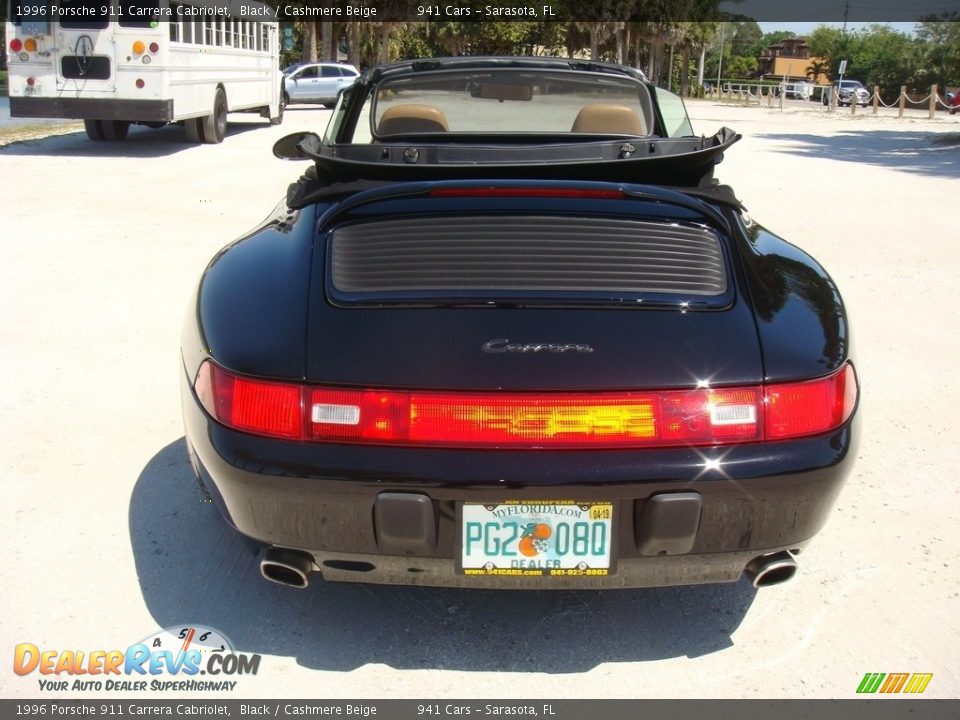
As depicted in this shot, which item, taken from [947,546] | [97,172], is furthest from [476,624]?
[97,172]

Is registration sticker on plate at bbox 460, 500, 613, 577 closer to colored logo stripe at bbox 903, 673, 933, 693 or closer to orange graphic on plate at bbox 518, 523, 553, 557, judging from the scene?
orange graphic on plate at bbox 518, 523, 553, 557

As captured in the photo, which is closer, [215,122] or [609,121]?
[609,121]

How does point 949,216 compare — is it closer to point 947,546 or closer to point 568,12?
point 947,546

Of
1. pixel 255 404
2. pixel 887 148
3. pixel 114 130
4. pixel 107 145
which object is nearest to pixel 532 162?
pixel 255 404

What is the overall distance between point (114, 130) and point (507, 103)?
46.5ft

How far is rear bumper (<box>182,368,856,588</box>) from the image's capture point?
2.29 meters

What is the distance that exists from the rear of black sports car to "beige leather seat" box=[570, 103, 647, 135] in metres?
1.64

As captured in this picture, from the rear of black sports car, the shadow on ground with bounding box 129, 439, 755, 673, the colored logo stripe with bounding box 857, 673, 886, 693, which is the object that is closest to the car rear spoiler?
the rear of black sports car

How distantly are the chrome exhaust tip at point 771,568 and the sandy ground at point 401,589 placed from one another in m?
0.28

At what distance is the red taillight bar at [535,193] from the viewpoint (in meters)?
2.90

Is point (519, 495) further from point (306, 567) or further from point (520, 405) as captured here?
point (306, 567)

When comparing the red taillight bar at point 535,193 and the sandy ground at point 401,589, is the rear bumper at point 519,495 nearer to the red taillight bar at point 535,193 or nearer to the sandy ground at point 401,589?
the sandy ground at point 401,589

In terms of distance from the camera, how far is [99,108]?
1411 cm

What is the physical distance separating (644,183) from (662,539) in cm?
144
